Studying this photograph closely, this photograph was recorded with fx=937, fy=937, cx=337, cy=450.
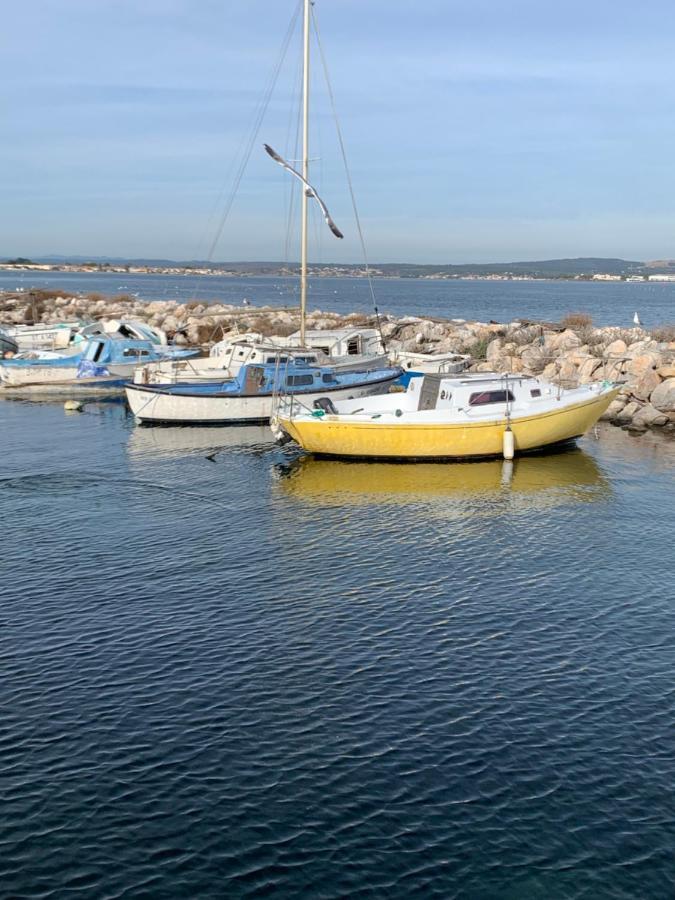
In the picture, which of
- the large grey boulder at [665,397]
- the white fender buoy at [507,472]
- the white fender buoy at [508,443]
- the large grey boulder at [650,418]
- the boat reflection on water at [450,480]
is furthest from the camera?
the large grey boulder at [665,397]

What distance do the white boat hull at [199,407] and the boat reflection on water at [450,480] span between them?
268 inches

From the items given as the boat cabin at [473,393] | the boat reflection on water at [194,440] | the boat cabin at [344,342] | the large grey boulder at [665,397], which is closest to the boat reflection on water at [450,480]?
the boat cabin at [473,393]

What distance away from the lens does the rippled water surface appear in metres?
12.4

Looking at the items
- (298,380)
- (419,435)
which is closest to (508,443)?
(419,435)

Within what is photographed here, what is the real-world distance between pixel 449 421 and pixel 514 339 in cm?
3176

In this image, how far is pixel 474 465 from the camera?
3459 centimetres

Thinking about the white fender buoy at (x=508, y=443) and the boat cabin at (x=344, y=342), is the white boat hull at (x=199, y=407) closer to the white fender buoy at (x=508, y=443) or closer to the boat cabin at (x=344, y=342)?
the boat cabin at (x=344, y=342)

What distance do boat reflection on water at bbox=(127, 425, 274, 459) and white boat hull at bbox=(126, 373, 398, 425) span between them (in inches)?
17.8

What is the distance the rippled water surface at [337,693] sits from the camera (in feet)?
40.8

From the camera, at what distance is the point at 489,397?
34562 mm

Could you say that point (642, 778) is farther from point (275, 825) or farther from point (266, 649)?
point (266, 649)

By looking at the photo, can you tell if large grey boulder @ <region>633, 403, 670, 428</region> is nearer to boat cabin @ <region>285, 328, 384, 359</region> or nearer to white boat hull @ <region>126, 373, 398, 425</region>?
white boat hull @ <region>126, 373, 398, 425</region>

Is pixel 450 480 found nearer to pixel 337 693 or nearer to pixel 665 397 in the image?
pixel 665 397


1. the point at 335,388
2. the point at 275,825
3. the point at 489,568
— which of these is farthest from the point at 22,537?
the point at 335,388
